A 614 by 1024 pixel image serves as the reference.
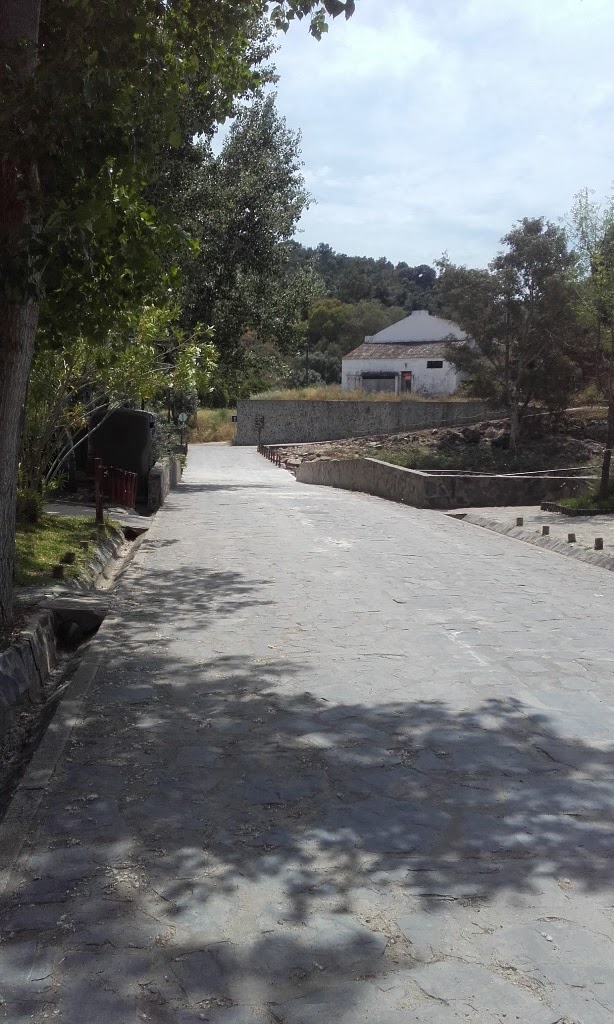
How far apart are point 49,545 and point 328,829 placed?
28.1 feet

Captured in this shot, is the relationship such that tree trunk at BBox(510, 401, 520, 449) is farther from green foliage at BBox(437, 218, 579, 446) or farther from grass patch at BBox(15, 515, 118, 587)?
grass patch at BBox(15, 515, 118, 587)

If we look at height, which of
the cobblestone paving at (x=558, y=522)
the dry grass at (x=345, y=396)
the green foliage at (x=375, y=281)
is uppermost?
the green foliage at (x=375, y=281)

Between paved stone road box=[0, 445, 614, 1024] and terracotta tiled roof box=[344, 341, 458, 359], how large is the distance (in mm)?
63379

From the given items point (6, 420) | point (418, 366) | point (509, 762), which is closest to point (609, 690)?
point (509, 762)

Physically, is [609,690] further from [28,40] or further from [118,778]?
[28,40]

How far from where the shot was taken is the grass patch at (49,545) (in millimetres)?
10422

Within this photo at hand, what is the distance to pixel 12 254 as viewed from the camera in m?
6.62

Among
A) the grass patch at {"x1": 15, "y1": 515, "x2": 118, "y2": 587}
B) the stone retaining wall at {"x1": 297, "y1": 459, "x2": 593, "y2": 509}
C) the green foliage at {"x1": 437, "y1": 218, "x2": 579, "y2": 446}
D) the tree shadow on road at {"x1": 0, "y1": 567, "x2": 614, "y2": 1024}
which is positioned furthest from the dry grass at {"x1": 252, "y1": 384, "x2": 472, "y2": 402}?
the tree shadow on road at {"x1": 0, "y1": 567, "x2": 614, "y2": 1024}

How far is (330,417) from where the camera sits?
59688mm

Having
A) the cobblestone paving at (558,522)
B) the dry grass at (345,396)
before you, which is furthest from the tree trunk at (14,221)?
the dry grass at (345,396)

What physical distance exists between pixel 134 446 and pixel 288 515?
13.3 ft

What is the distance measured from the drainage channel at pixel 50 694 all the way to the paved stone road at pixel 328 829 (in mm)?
280

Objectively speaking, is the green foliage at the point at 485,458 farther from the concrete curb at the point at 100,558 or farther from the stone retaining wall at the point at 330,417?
the concrete curb at the point at 100,558

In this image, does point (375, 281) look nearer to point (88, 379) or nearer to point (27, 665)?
point (88, 379)
